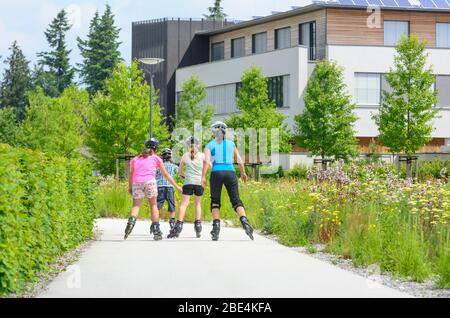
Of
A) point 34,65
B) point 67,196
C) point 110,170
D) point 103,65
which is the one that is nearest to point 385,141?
point 110,170

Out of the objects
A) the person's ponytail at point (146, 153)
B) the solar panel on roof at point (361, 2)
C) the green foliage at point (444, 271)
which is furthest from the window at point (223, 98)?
the green foliage at point (444, 271)

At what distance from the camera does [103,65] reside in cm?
9844

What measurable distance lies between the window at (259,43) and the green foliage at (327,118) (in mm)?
12840

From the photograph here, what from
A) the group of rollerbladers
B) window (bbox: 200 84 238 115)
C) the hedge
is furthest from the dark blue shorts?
window (bbox: 200 84 238 115)

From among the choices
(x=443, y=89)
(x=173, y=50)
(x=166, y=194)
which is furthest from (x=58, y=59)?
(x=166, y=194)

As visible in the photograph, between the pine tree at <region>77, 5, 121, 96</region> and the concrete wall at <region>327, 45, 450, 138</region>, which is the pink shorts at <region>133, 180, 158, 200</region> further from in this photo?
the pine tree at <region>77, 5, 121, 96</region>

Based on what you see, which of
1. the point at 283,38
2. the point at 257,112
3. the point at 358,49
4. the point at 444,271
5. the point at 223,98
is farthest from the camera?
the point at 223,98

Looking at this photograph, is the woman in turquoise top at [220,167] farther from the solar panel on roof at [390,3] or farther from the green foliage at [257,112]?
the solar panel on roof at [390,3]

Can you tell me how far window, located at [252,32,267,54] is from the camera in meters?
64.2

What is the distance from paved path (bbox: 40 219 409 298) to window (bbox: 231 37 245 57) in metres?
51.9

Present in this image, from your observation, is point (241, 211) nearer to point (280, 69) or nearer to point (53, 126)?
point (280, 69)

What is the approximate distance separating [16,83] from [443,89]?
5348cm

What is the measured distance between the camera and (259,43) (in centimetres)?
6488
